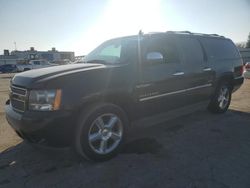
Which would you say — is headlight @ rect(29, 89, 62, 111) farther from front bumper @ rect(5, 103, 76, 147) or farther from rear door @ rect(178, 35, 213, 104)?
rear door @ rect(178, 35, 213, 104)

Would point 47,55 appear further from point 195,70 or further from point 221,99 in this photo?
point 195,70

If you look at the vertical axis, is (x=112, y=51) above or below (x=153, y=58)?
above

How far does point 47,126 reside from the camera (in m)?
3.14

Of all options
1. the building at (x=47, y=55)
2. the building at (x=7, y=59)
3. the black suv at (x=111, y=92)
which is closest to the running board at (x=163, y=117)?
the black suv at (x=111, y=92)

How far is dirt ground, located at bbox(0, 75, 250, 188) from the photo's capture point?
3146mm

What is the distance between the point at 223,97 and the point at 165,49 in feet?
8.55

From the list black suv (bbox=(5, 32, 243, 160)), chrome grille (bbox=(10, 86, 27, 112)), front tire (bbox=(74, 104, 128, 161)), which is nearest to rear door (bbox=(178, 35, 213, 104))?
black suv (bbox=(5, 32, 243, 160))

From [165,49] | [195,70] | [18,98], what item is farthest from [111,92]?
[195,70]

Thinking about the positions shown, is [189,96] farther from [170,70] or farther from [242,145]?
[242,145]

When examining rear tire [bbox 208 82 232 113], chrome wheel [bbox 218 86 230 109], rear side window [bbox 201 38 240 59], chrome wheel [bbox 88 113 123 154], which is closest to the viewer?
chrome wheel [bbox 88 113 123 154]

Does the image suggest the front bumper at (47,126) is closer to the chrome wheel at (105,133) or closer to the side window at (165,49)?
the chrome wheel at (105,133)

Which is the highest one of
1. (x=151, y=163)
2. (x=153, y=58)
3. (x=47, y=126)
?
(x=153, y=58)

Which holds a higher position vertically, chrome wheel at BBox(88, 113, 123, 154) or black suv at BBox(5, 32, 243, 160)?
black suv at BBox(5, 32, 243, 160)

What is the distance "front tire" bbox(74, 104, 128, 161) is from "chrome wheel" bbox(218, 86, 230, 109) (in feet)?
11.0
